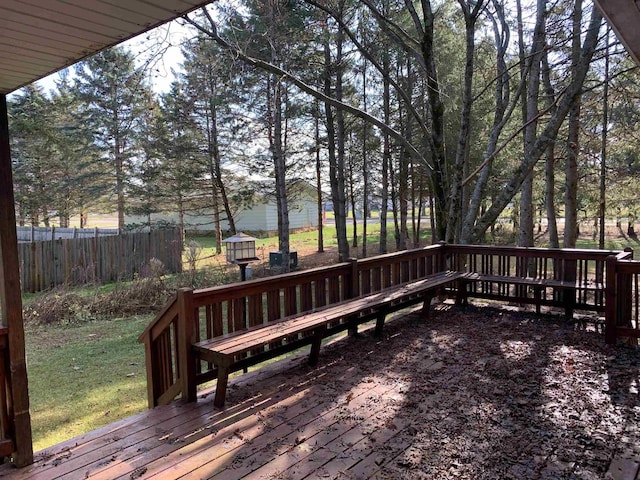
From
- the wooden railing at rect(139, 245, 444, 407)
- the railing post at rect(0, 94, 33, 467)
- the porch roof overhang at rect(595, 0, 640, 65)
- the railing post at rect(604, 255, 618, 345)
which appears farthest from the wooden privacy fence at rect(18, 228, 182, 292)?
the porch roof overhang at rect(595, 0, 640, 65)

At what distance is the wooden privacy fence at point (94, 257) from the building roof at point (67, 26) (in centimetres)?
792

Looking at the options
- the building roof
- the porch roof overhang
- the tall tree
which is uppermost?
the tall tree

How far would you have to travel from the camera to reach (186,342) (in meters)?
3.29

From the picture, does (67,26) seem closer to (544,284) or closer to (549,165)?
(544,284)

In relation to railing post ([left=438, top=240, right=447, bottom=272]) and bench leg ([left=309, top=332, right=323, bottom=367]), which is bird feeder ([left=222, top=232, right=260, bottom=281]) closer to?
bench leg ([left=309, top=332, right=323, bottom=367])

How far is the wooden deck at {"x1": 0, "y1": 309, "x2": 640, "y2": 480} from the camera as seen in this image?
7.80 ft

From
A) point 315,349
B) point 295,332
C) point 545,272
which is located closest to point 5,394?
point 295,332

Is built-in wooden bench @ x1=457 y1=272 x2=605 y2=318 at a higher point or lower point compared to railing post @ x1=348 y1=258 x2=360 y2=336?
lower

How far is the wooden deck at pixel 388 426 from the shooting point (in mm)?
2379

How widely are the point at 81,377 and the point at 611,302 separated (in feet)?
19.9

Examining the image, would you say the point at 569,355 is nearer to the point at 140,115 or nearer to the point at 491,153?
the point at 491,153

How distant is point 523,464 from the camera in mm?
2389

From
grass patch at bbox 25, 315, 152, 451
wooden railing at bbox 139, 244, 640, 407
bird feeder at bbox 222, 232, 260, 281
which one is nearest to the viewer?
wooden railing at bbox 139, 244, 640, 407

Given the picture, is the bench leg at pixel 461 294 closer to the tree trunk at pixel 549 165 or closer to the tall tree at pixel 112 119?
the tree trunk at pixel 549 165
